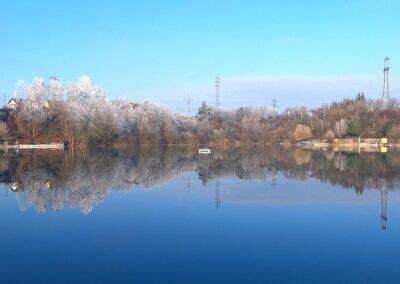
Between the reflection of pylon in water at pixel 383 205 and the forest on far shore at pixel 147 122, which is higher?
the forest on far shore at pixel 147 122

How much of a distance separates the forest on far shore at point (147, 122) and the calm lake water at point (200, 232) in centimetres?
4073

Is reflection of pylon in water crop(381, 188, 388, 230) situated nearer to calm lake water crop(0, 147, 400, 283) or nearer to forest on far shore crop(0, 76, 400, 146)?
calm lake water crop(0, 147, 400, 283)

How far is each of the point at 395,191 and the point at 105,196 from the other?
1040cm

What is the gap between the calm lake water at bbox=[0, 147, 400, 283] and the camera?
7.04m

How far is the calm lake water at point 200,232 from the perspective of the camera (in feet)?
23.1

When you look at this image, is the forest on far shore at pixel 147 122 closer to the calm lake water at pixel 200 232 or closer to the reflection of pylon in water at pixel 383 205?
the calm lake water at pixel 200 232

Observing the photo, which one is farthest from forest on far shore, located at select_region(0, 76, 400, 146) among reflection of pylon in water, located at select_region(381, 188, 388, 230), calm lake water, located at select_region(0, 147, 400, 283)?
reflection of pylon in water, located at select_region(381, 188, 388, 230)

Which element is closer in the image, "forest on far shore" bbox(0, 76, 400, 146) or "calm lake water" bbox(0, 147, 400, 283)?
"calm lake water" bbox(0, 147, 400, 283)

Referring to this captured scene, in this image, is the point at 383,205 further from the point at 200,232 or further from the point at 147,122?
the point at 147,122

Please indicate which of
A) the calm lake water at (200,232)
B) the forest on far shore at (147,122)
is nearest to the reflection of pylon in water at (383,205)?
the calm lake water at (200,232)

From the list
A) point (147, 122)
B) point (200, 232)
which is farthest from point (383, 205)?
point (147, 122)

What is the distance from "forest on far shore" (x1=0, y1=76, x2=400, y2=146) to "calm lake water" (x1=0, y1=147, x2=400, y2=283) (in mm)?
40732

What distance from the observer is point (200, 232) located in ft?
32.0


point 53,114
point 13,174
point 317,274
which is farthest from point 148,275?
point 53,114
